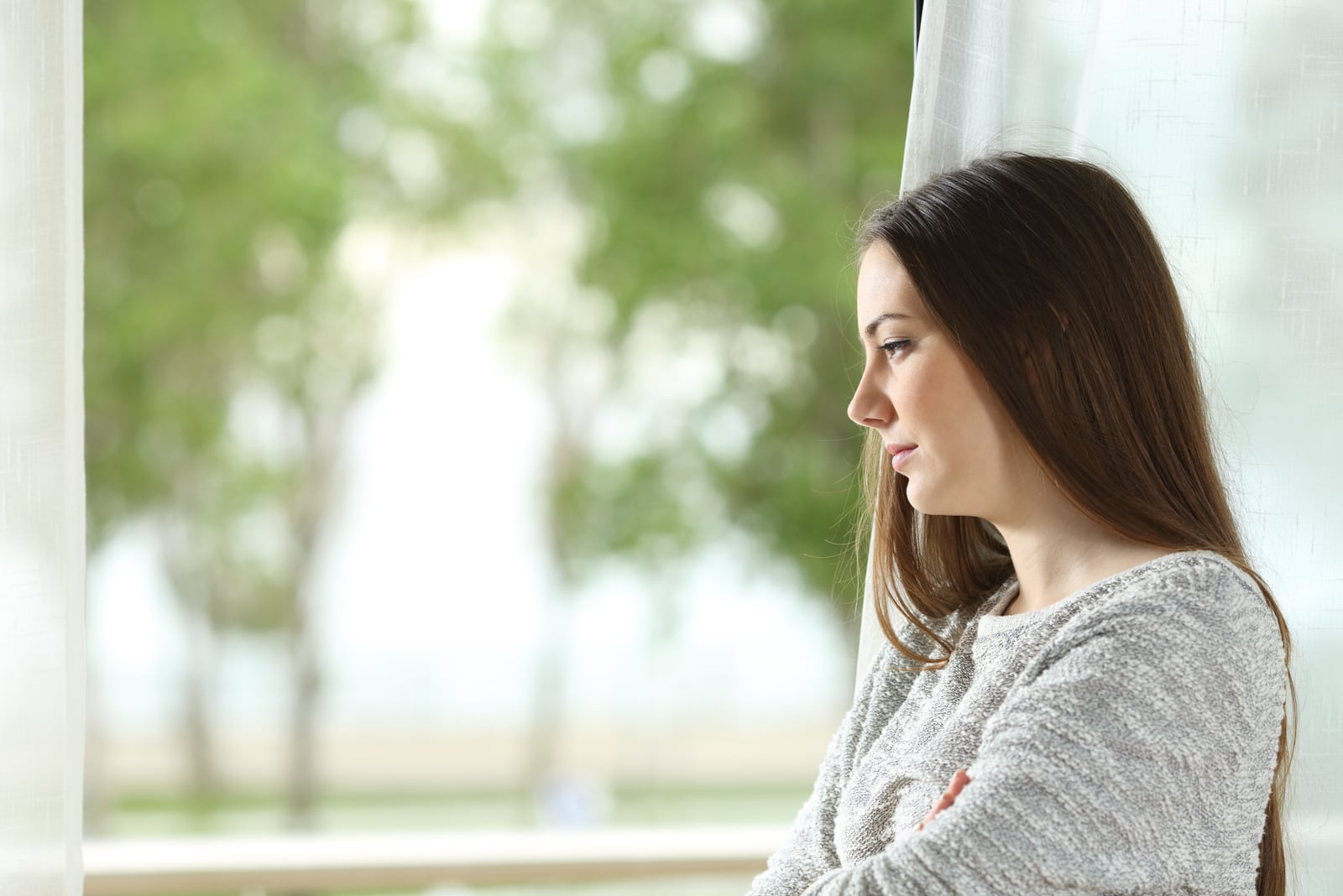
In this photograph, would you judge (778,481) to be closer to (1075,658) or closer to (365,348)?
(365,348)

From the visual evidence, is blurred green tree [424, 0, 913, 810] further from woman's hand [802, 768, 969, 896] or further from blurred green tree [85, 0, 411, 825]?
woman's hand [802, 768, 969, 896]

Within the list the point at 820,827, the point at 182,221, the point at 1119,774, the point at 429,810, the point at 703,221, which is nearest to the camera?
the point at 1119,774

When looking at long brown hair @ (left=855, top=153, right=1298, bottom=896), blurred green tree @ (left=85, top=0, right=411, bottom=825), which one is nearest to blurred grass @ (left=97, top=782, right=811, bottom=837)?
blurred green tree @ (left=85, top=0, right=411, bottom=825)

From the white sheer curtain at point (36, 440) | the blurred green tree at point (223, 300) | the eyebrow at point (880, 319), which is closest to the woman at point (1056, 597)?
the eyebrow at point (880, 319)

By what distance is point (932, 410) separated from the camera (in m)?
1.00

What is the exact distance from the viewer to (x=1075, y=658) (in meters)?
0.88

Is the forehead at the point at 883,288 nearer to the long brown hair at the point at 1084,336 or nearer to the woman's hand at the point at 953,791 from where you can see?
the long brown hair at the point at 1084,336

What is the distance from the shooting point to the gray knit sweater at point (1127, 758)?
84 centimetres

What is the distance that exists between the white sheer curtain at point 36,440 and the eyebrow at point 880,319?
2.12 feet

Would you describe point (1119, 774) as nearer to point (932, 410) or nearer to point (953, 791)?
point (953, 791)

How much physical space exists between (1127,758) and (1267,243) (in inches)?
23.2

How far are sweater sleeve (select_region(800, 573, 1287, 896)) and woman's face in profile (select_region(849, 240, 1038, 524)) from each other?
0.51 feet

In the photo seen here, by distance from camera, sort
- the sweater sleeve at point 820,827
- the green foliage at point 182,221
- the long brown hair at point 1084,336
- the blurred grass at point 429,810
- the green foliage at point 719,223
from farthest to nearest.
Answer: the blurred grass at point 429,810 < the green foliage at point 719,223 < the green foliage at point 182,221 < the sweater sleeve at point 820,827 < the long brown hair at point 1084,336

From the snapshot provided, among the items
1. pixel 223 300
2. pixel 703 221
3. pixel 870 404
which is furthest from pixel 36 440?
pixel 223 300
